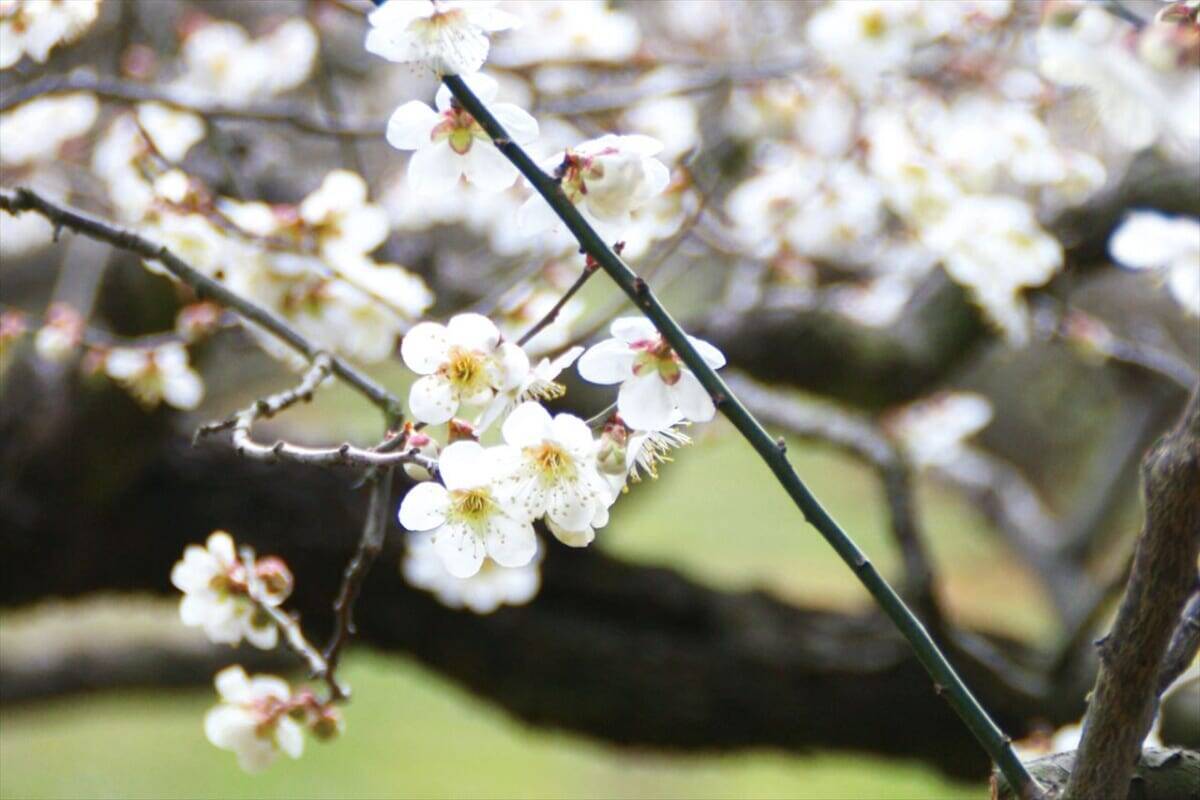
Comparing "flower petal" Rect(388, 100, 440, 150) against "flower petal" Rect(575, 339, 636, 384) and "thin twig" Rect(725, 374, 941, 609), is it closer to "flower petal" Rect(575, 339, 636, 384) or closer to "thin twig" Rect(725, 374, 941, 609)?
"flower petal" Rect(575, 339, 636, 384)

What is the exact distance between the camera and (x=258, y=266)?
0.83 metres

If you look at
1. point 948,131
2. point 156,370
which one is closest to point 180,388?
point 156,370

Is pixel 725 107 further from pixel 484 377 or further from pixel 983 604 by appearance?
pixel 983 604

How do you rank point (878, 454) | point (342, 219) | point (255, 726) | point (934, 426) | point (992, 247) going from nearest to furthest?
point (255, 726) < point (342, 219) < point (992, 247) < point (878, 454) < point (934, 426)

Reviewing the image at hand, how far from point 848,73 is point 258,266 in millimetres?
767

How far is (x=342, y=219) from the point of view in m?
0.81

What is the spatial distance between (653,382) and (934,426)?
4.70 feet

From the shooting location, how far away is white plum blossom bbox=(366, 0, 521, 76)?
44 cm

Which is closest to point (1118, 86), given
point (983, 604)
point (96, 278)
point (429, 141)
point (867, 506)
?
point (429, 141)

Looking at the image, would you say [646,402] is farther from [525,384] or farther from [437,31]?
[437,31]

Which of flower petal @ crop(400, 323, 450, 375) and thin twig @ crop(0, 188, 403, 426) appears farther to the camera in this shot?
thin twig @ crop(0, 188, 403, 426)

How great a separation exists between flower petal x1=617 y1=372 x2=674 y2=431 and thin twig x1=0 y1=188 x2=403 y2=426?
7.3 inches

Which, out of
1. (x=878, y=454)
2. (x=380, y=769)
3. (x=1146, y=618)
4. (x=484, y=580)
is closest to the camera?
(x=1146, y=618)

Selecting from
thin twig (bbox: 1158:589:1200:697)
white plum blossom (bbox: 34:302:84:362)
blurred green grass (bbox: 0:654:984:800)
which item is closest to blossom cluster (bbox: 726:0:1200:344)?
thin twig (bbox: 1158:589:1200:697)
